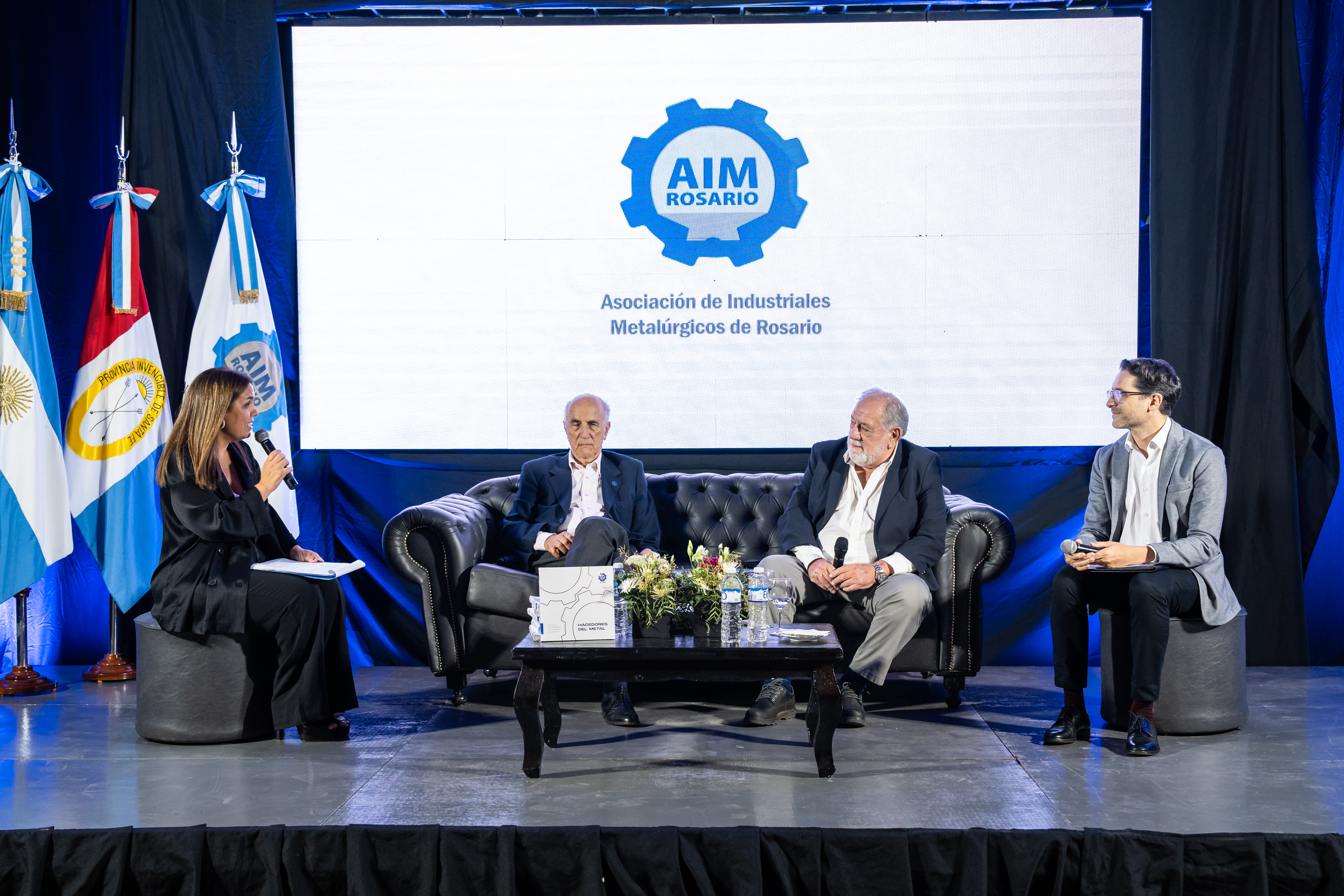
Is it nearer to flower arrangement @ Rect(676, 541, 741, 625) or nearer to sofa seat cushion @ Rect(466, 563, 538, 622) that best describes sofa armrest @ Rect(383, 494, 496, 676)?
sofa seat cushion @ Rect(466, 563, 538, 622)

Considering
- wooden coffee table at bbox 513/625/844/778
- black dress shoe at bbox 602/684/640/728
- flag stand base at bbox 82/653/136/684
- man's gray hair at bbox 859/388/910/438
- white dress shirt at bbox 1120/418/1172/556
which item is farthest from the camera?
flag stand base at bbox 82/653/136/684

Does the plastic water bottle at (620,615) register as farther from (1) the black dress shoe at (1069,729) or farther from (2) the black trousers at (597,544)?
(1) the black dress shoe at (1069,729)

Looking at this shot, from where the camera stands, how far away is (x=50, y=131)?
16.9 ft

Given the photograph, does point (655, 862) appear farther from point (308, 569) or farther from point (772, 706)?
point (308, 569)

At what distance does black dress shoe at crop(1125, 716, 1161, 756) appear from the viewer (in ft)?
10.9

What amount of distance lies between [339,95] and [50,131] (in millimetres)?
1355

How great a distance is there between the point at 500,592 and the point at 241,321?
1776 mm

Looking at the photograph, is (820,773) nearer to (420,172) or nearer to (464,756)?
(464,756)

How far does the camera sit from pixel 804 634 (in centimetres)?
330

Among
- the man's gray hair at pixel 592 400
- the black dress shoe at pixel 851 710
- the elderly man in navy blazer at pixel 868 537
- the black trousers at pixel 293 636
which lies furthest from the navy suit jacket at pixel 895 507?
the black trousers at pixel 293 636

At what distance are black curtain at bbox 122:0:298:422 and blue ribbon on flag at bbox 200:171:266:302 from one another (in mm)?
183

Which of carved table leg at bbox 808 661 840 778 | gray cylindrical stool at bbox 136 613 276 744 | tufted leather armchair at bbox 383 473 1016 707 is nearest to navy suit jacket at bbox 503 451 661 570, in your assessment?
tufted leather armchair at bbox 383 473 1016 707

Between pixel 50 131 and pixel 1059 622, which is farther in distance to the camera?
pixel 50 131

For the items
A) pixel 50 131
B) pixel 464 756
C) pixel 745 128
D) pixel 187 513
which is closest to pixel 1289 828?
pixel 464 756
